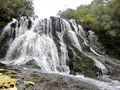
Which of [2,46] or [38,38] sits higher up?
[38,38]

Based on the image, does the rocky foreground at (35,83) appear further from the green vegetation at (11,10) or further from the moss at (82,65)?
the green vegetation at (11,10)

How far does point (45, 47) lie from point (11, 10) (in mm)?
9549

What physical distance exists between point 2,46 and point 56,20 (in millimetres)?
6406

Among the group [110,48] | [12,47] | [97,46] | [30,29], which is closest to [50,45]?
[12,47]

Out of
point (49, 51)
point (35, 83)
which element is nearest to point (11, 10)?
point (49, 51)

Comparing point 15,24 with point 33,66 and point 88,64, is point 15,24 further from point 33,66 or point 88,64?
point 88,64

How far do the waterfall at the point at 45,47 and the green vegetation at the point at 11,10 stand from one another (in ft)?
3.77

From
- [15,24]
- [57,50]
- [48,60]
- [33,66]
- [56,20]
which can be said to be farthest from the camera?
[56,20]

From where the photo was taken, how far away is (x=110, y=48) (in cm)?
1336

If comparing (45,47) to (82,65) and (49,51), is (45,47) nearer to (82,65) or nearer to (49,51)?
(49,51)

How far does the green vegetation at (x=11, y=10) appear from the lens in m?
11.8

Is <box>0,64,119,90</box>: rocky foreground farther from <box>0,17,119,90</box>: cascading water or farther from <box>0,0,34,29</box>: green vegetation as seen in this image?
<box>0,0,34,29</box>: green vegetation

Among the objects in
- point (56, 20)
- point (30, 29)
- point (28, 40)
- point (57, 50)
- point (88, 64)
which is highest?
point (56, 20)

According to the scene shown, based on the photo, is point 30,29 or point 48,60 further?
point 30,29
